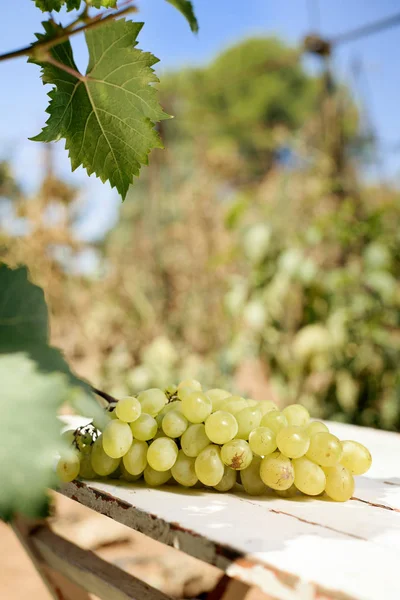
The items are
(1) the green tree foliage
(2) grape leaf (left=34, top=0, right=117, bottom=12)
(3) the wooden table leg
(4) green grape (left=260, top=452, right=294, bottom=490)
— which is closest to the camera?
(2) grape leaf (left=34, top=0, right=117, bottom=12)

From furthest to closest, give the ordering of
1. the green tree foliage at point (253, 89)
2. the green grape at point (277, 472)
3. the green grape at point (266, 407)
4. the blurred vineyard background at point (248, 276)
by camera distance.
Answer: the green tree foliage at point (253, 89), the blurred vineyard background at point (248, 276), the green grape at point (266, 407), the green grape at point (277, 472)

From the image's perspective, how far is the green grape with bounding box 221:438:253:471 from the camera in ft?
1.93

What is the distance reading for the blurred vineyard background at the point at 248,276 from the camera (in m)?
2.43

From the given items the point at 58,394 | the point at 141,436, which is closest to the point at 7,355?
the point at 58,394

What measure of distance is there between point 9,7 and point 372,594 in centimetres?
73

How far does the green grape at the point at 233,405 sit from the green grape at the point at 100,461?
5.3 inches

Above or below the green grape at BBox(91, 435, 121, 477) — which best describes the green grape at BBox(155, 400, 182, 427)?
above

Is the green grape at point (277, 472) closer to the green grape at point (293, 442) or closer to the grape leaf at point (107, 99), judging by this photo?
the green grape at point (293, 442)

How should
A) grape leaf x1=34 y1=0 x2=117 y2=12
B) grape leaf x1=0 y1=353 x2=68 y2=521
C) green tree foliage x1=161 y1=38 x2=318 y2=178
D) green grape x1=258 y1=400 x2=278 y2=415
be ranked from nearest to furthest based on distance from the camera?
grape leaf x1=0 y1=353 x2=68 y2=521
grape leaf x1=34 y1=0 x2=117 y2=12
green grape x1=258 y1=400 x2=278 y2=415
green tree foliage x1=161 y1=38 x2=318 y2=178

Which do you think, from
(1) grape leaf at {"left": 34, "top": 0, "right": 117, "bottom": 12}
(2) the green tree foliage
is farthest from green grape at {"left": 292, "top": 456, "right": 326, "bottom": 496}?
(2) the green tree foliage

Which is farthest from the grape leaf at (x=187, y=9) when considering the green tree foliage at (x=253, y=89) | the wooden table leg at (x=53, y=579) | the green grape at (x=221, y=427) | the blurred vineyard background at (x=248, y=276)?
the green tree foliage at (x=253, y=89)

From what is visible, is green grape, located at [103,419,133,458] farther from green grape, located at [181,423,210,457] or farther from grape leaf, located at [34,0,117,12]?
grape leaf, located at [34,0,117,12]

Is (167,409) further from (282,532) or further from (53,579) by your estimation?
(53,579)

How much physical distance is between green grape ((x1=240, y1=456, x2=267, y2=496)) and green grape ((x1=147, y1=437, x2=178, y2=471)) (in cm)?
8
